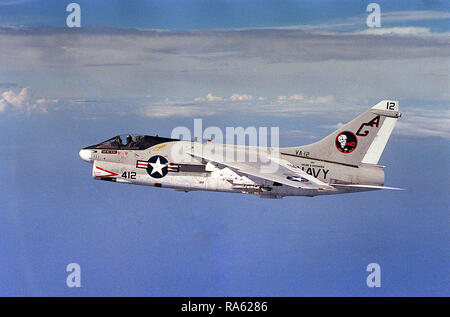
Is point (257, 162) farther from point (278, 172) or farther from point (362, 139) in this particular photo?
point (362, 139)

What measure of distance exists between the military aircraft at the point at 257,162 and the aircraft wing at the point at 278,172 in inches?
1.8

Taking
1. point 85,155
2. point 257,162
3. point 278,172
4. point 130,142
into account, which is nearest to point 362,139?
point 278,172

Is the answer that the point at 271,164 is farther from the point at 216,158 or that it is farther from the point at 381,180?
the point at 381,180

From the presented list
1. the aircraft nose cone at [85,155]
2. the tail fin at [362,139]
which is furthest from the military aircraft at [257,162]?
the aircraft nose cone at [85,155]

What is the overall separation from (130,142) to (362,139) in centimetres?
1059

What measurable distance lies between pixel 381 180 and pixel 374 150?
1.53 metres

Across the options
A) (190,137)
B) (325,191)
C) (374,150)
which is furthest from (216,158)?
(374,150)

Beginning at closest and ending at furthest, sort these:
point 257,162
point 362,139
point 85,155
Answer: point 257,162 → point 362,139 → point 85,155

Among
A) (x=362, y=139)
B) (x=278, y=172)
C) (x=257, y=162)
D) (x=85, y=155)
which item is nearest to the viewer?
(x=278, y=172)

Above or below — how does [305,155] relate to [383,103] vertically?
below

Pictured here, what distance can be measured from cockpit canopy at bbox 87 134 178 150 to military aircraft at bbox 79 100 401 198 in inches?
1.9

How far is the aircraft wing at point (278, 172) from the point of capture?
28016 mm

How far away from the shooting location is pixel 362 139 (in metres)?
30.3

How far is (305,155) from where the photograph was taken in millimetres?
30562
